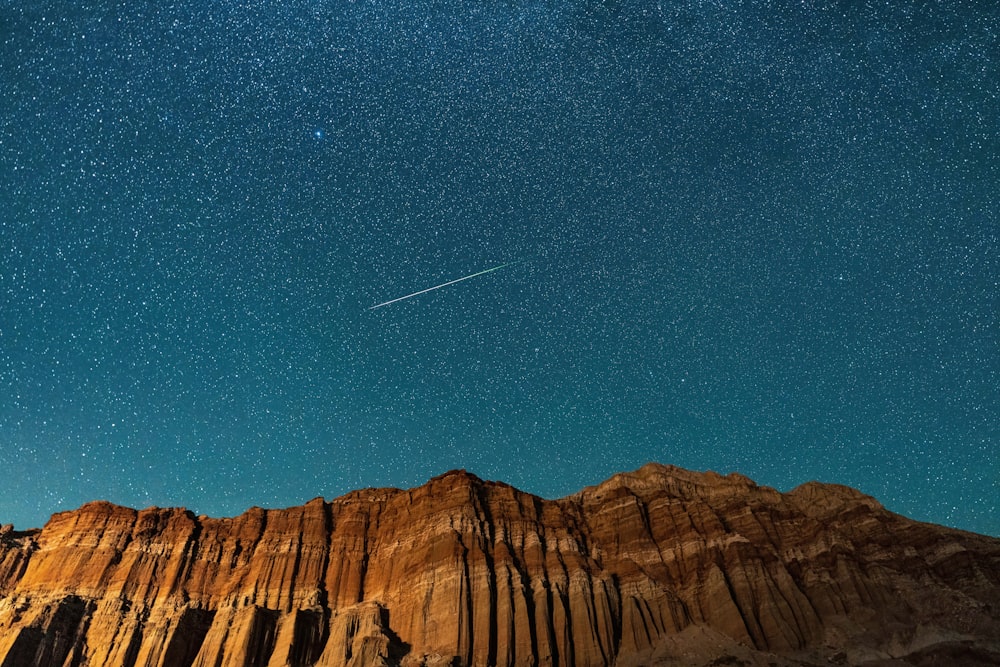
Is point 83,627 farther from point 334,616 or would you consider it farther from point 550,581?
point 550,581

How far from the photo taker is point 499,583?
7350 cm

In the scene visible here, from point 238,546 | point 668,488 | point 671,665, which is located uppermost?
point 668,488

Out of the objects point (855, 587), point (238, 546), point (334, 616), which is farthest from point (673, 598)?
point (238, 546)

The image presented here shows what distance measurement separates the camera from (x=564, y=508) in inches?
3605

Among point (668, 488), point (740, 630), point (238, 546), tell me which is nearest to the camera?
point (740, 630)

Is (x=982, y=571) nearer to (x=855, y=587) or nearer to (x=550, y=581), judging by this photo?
(x=855, y=587)

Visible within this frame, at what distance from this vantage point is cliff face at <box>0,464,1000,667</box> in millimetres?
66500

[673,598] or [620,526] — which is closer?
[673,598]

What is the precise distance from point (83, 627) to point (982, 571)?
90235 millimetres

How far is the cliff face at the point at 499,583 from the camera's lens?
66.5 metres

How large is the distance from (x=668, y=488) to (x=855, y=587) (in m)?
31.9

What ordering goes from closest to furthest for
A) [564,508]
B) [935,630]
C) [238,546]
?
[935,630] → [238,546] → [564,508]

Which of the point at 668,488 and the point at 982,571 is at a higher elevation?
the point at 668,488

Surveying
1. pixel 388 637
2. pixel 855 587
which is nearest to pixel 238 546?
pixel 388 637
